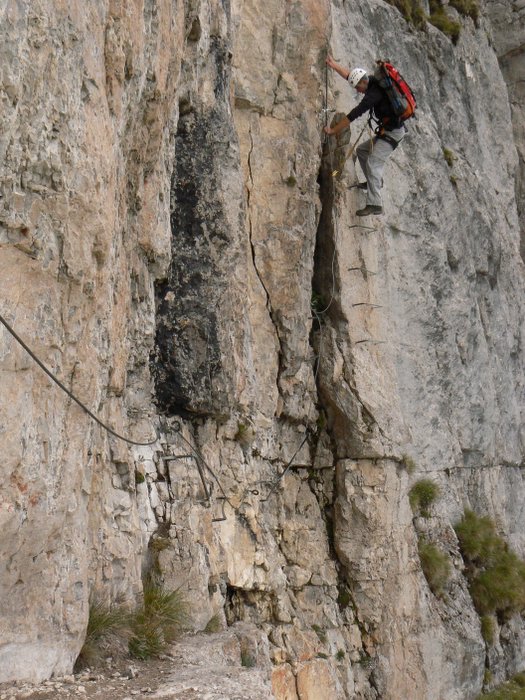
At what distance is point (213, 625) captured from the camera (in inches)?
341

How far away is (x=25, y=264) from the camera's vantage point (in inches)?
233

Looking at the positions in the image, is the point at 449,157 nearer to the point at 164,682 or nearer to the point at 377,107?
the point at 377,107

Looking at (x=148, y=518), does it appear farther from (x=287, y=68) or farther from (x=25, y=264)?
(x=287, y=68)

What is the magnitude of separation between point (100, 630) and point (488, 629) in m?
8.17

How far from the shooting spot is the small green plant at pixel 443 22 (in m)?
17.4

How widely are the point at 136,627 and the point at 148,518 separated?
158 centimetres

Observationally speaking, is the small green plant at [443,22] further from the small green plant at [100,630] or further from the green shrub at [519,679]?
Answer: the small green plant at [100,630]

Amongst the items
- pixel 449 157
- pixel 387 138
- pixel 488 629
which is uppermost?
pixel 449 157

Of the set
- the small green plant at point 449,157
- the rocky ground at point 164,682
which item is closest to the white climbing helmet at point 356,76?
the small green plant at point 449,157

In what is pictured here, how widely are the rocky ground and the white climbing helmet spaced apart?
26.9ft

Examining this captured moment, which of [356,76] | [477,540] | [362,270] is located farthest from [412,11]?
[477,540]

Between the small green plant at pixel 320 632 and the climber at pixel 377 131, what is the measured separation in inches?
233

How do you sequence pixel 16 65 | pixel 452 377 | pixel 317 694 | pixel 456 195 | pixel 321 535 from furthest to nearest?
pixel 456 195 → pixel 452 377 → pixel 321 535 → pixel 317 694 → pixel 16 65

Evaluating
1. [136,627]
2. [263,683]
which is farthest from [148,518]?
[263,683]
